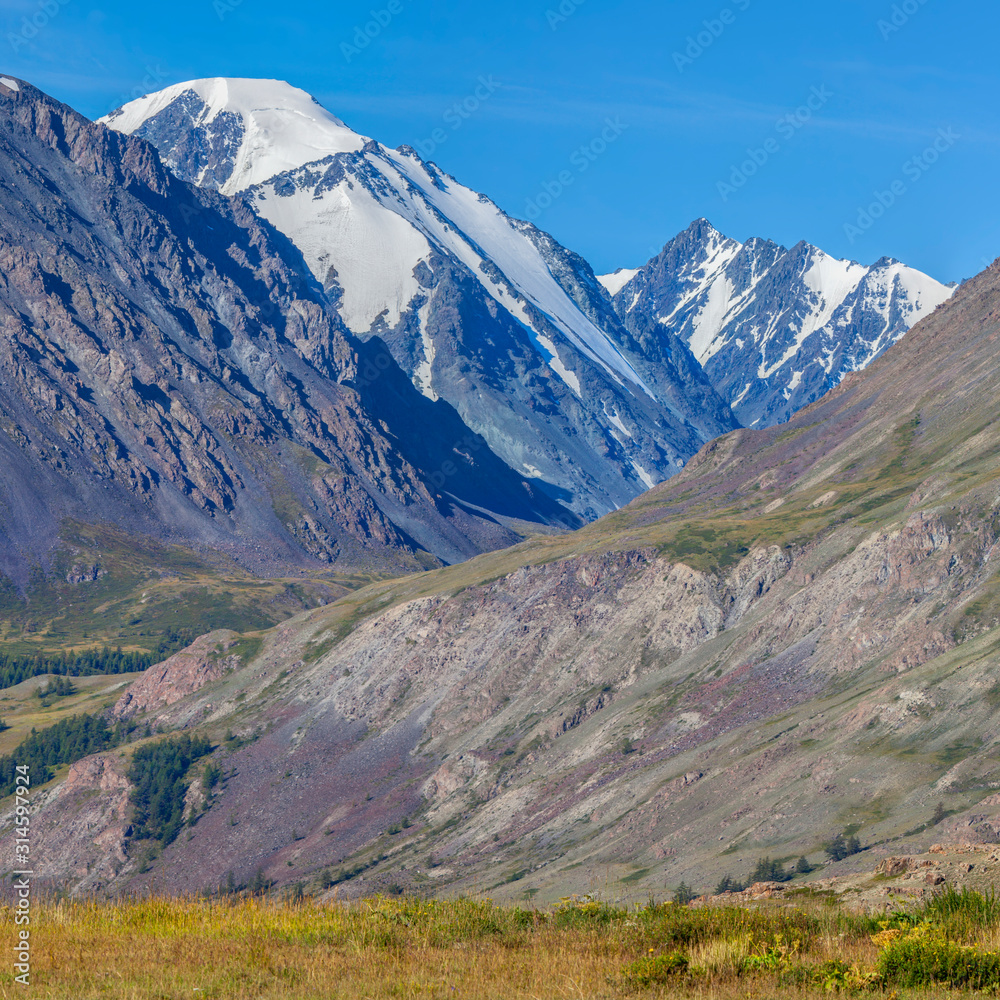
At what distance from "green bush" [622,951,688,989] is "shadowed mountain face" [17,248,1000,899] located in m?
52.0

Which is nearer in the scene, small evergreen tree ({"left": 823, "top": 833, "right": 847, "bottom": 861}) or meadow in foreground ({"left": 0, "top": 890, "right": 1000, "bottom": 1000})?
meadow in foreground ({"left": 0, "top": 890, "right": 1000, "bottom": 1000})

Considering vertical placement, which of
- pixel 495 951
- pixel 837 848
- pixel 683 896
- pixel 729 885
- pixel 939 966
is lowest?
pixel 837 848

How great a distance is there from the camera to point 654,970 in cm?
2053

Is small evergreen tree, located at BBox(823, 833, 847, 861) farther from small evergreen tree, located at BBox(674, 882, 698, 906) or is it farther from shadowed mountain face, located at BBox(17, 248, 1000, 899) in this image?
small evergreen tree, located at BBox(674, 882, 698, 906)

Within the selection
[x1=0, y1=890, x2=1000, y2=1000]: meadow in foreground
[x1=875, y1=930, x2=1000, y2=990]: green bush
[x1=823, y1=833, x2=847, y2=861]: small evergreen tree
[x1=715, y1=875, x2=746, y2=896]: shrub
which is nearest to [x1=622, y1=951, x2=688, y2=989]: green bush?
[x1=0, y1=890, x2=1000, y2=1000]: meadow in foreground

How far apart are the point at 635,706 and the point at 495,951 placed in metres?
112

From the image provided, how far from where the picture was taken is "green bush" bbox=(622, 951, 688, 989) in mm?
20266

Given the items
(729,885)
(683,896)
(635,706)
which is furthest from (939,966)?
(635,706)

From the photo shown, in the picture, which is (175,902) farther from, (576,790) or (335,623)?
(335,623)

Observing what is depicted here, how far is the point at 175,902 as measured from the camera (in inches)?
1064

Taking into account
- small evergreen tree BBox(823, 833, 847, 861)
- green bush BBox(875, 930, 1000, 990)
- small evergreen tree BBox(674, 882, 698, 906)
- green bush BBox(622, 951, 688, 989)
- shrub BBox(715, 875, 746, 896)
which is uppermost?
Result: green bush BBox(622, 951, 688, 989)

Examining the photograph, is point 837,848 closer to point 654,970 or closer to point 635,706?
point 635,706

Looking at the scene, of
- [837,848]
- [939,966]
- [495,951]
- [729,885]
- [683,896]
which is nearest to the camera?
[939,966]

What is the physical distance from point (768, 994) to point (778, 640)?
11578 cm
